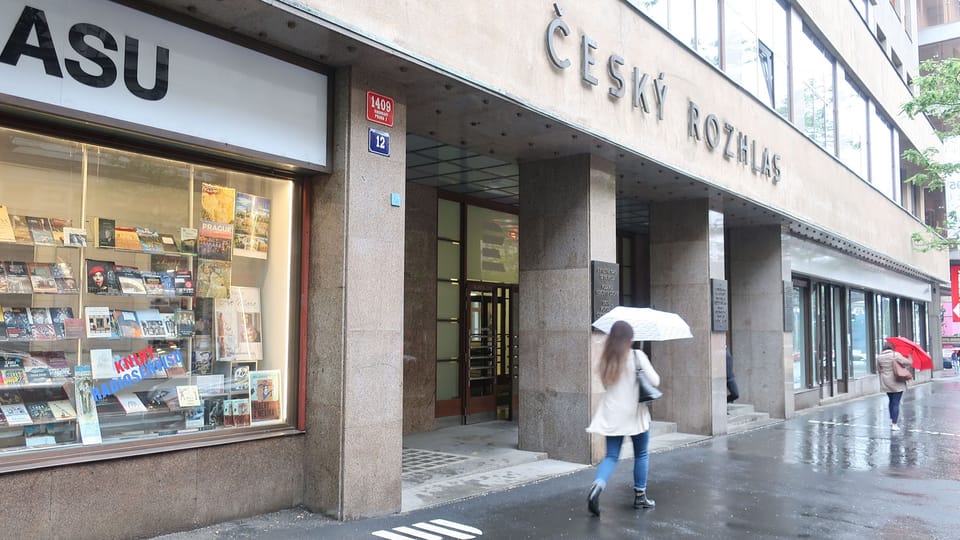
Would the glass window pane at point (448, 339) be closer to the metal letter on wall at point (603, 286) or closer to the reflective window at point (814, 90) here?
the metal letter on wall at point (603, 286)

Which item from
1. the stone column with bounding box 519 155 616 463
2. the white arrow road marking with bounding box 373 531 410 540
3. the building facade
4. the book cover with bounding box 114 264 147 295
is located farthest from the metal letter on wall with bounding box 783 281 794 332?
the book cover with bounding box 114 264 147 295

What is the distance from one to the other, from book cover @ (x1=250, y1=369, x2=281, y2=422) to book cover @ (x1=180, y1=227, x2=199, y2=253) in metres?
1.19

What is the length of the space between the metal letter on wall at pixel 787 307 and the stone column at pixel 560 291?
674 centimetres

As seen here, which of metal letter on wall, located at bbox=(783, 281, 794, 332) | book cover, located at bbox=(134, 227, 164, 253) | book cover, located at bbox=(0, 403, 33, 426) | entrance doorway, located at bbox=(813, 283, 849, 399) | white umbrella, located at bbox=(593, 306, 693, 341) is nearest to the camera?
book cover, located at bbox=(0, 403, 33, 426)

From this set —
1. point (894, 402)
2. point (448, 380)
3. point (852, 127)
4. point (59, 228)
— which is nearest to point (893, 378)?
point (894, 402)

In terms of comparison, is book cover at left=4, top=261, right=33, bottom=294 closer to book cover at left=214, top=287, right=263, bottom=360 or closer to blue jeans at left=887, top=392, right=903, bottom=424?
book cover at left=214, top=287, right=263, bottom=360

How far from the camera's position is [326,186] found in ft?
20.9

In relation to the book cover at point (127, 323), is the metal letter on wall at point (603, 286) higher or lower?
higher

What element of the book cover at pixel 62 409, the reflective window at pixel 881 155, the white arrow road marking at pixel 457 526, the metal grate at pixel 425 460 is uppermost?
the reflective window at pixel 881 155

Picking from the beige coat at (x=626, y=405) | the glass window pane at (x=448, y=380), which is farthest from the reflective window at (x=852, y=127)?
the beige coat at (x=626, y=405)

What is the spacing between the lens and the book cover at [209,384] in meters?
6.09

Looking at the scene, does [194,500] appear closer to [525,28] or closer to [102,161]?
[102,161]

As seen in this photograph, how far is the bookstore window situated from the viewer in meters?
5.16

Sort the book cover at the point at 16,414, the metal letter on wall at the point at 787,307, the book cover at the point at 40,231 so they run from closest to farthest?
the book cover at the point at 16,414
the book cover at the point at 40,231
the metal letter on wall at the point at 787,307
